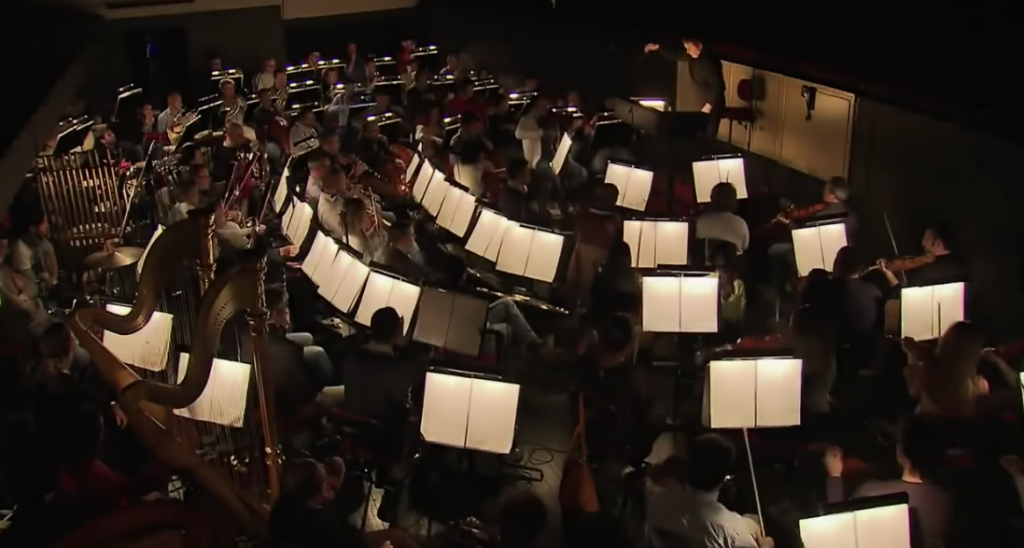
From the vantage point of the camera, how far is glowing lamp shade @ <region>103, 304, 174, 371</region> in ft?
17.1

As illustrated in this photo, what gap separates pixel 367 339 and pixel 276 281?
199 cm

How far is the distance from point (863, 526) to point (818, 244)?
3504 millimetres

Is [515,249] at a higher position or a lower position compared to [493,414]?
higher

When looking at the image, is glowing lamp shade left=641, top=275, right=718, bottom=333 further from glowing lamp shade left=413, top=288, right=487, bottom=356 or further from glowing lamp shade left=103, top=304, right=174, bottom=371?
glowing lamp shade left=103, top=304, right=174, bottom=371

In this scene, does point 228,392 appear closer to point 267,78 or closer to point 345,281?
point 345,281

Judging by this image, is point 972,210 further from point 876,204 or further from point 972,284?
point 876,204

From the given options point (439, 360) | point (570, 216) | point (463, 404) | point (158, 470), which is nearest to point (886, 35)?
point (570, 216)

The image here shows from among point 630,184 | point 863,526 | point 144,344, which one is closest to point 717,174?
point 630,184

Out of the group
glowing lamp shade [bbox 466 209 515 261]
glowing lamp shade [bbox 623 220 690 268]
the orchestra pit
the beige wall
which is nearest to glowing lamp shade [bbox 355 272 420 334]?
the orchestra pit

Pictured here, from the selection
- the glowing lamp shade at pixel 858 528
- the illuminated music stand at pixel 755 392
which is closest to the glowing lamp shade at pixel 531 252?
the illuminated music stand at pixel 755 392

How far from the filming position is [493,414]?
503cm

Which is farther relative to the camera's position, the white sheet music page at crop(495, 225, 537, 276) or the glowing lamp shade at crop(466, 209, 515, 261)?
the glowing lamp shade at crop(466, 209, 515, 261)

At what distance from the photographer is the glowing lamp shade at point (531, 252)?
736cm

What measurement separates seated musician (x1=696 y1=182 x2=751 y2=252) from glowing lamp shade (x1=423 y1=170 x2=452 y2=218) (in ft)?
7.17
